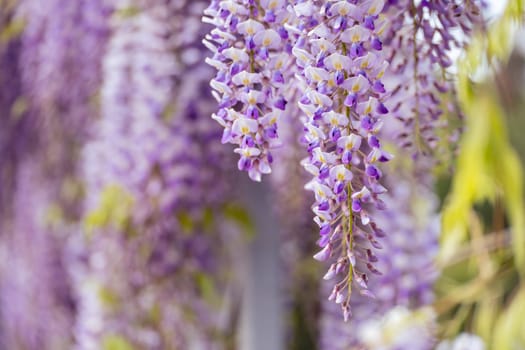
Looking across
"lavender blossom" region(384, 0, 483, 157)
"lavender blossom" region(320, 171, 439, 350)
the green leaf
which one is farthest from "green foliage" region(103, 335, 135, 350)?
"lavender blossom" region(384, 0, 483, 157)

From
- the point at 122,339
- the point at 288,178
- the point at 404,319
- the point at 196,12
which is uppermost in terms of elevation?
the point at 196,12

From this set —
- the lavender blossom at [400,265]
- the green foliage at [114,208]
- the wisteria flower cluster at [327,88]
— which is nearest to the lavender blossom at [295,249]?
the lavender blossom at [400,265]

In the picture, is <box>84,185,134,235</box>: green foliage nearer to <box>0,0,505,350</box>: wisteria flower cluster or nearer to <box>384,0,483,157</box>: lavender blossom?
<box>0,0,505,350</box>: wisteria flower cluster

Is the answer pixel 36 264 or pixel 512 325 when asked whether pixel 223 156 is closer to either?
pixel 512 325

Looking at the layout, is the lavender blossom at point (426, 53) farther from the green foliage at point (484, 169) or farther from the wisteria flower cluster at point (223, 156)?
the green foliage at point (484, 169)

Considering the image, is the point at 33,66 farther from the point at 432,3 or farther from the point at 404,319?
the point at 432,3

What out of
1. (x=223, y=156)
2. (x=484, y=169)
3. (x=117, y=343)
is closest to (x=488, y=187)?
(x=484, y=169)

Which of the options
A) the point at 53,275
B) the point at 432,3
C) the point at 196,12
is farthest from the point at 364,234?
the point at 53,275
